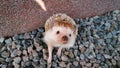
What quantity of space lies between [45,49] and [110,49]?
0.75 metres

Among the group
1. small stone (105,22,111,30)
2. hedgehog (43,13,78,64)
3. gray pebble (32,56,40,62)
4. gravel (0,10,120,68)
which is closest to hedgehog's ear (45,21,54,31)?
hedgehog (43,13,78,64)

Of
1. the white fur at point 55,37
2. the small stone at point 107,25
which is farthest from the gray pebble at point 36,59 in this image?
the small stone at point 107,25

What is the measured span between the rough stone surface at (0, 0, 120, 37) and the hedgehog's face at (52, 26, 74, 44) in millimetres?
403

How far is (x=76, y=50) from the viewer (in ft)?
10.3

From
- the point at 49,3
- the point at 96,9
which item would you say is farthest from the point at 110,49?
the point at 49,3

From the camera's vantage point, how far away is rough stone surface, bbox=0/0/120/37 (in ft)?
9.70

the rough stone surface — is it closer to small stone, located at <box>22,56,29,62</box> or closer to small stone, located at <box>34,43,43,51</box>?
small stone, located at <box>34,43,43,51</box>

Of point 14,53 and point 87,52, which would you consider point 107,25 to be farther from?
point 14,53

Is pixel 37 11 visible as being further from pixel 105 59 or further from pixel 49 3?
pixel 105 59

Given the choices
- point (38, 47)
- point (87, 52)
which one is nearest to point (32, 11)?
point (38, 47)

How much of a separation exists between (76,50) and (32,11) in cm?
65

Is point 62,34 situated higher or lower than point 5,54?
higher

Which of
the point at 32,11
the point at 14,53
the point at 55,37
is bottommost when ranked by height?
the point at 14,53

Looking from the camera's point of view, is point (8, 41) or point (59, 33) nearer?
point (59, 33)
